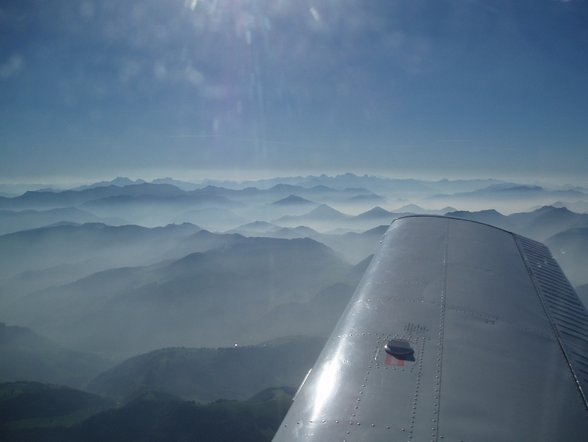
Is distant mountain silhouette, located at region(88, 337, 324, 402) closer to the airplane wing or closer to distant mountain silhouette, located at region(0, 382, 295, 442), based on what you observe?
distant mountain silhouette, located at region(0, 382, 295, 442)

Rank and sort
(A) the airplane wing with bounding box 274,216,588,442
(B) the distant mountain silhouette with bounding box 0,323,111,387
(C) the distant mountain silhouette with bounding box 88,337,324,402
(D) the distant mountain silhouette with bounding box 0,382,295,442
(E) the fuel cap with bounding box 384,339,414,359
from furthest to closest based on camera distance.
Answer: (B) the distant mountain silhouette with bounding box 0,323,111,387
(C) the distant mountain silhouette with bounding box 88,337,324,402
(D) the distant mountain silhouette with bounding box 0,382,295,442
(E) the fuel cap with bounding box 384,339,414,359
(A) the airplane wing with bounding box 274,216,588,442

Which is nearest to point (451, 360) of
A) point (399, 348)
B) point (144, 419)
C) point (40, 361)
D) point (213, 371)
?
point (399, 348)

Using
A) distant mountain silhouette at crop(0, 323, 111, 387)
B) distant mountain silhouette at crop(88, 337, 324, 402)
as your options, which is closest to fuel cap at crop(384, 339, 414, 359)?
distant mountain silhouette at crop(88, 337, 324, 402)

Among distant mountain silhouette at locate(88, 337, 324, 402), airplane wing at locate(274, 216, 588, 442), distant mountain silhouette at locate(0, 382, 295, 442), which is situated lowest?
distant mountain silhouette at locate(88, 337, 324, 402)

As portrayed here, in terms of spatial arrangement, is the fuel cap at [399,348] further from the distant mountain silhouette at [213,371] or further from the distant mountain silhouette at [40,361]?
the distant mountain silhouette at [40,361]

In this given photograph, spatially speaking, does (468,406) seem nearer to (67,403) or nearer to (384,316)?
(384,316)

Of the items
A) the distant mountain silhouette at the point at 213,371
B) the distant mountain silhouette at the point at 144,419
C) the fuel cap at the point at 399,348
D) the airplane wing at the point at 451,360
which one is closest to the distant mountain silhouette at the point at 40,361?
the distant mountain silhouette at the point at 213,371

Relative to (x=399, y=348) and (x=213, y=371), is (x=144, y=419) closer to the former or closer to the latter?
(x=213, y=371)

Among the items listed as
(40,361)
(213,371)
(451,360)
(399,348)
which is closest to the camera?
(451,360)
